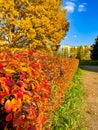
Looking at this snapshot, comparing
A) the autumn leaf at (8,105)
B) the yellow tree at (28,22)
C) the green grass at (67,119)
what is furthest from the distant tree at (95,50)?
the autumn leaf at (8,105)

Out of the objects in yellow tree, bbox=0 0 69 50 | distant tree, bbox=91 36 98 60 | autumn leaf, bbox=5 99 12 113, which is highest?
yellow tree, bbox=0 0 69 50

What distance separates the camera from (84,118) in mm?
9125

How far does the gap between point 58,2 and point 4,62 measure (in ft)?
93.0

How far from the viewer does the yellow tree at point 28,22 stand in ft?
87.7

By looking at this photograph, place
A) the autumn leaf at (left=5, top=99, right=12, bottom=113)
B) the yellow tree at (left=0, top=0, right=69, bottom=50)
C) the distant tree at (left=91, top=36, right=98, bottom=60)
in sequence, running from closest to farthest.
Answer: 1. the autumn leaf at (left=5, top=99, right=12, bottom=113)
2. the yellow tree at (left=0, top=0, right=69, bottom=50)
3. the distant tree at (left=91, top=36, right=98, bottom=60)

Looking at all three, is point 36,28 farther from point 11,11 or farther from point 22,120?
point 22,120

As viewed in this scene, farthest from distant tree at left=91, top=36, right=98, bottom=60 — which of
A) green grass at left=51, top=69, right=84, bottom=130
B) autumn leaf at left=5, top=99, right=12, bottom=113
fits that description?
autumn leaf at left=5, top=99, right=12, bottom=113

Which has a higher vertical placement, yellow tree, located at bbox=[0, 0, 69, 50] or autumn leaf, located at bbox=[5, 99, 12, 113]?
yellow tree, located at bbox=[0, 0, 69, 50]

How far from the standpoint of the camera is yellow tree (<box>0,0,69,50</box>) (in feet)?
87.7

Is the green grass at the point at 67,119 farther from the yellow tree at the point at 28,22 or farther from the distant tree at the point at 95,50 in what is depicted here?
the distant tree at the point at 95,50

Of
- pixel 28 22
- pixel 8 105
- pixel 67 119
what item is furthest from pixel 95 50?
pixel 8 105

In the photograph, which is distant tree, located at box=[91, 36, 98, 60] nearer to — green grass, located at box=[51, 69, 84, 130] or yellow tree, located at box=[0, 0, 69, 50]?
yellow tree, located at box=[0, 0, 69, 50]

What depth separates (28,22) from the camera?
88.5 feet

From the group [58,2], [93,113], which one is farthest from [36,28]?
[93,113]
